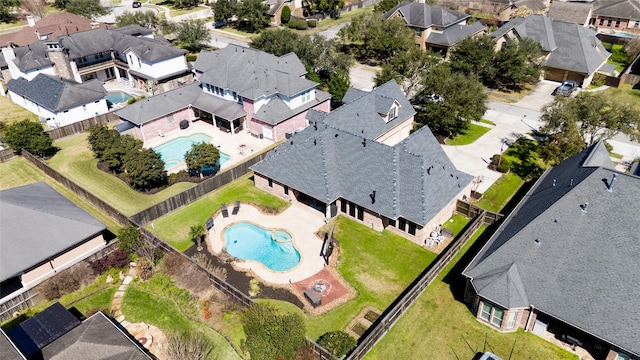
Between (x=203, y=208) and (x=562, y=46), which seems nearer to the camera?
(x=203, y=208)

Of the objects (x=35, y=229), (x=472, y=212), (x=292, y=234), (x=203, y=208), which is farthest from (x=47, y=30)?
(x=472, y=212)

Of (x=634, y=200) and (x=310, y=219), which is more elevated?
(x=634, y=200)

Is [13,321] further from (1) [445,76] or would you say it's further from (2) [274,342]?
(1) [445,76]

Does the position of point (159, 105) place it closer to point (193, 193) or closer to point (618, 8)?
point (193, 193)

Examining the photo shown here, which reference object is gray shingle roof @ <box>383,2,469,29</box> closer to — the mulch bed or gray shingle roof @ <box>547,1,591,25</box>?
A: gray shingle roof @ <box>547,1,591,25</box>

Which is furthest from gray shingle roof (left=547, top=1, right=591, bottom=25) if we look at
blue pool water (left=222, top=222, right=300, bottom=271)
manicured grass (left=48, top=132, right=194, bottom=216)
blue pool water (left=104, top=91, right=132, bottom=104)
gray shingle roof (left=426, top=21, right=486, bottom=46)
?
blue pool water (left=104, top=91, right=132, bottom=104)

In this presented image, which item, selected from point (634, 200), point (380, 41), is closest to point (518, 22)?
point (380, 41)
